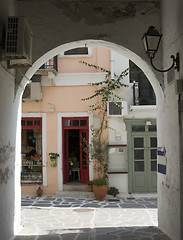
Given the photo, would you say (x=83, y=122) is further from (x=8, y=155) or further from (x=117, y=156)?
(x=8, y=155)

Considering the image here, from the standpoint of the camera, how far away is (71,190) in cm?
1107

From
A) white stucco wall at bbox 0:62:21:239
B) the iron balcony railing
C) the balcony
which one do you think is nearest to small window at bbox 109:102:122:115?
the iron balcony railing

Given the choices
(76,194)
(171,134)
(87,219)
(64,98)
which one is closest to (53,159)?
(76,194)

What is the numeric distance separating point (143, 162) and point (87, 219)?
425 centimetres

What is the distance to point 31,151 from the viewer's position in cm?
1157

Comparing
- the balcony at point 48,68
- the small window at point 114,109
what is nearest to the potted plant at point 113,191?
the small window at point 114,109

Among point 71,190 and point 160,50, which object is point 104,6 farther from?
point 71,190

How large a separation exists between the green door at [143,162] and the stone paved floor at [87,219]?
2.46 feet

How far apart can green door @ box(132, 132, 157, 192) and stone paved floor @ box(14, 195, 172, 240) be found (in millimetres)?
751

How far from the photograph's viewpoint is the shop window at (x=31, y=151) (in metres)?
11.3

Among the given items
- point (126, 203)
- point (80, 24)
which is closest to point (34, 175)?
point (126, 203)

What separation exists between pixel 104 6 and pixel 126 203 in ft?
21.0

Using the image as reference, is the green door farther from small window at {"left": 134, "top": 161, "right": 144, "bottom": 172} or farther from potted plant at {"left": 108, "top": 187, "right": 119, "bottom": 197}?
potted plant at {"left": 108, "top": 187, "right": 119, "bottom": 197}

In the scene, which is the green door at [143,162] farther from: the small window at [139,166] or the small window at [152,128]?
the small window at [152,128]
